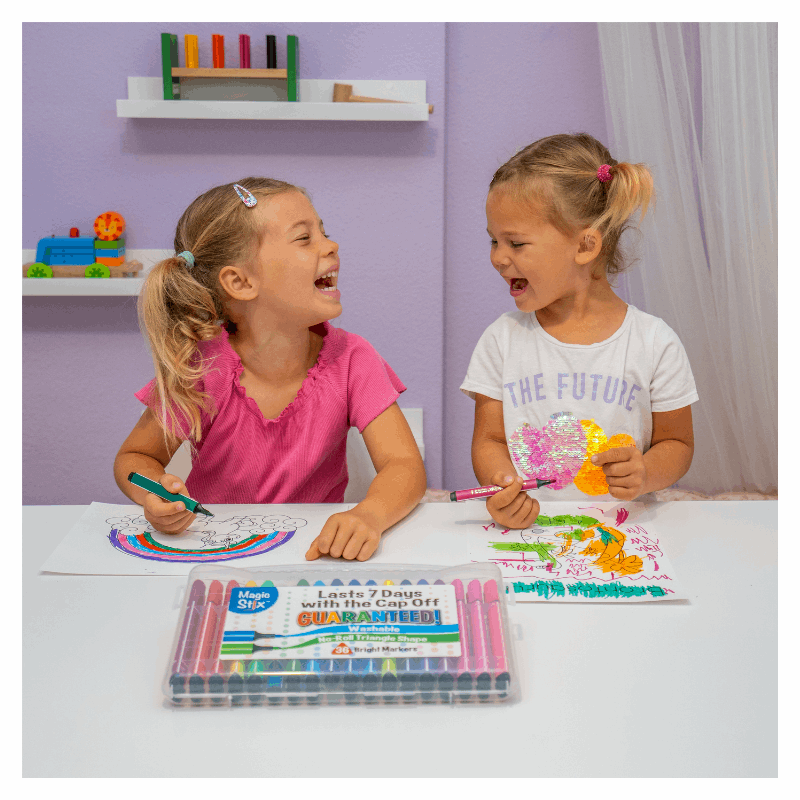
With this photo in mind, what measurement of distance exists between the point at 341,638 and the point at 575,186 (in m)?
0.79

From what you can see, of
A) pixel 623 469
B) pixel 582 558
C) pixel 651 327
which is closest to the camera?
pixel 582 558

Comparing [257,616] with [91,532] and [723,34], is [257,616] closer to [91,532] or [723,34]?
[91,532]

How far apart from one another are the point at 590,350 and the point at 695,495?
0.82 meters

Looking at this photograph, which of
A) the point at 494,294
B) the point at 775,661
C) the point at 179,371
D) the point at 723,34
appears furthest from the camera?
the point at 494,294

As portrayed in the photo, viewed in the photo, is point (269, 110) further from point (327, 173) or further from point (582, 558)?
point (582, 558)

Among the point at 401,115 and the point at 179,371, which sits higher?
the point at 401,115

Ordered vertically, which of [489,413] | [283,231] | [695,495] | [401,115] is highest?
[401,115]

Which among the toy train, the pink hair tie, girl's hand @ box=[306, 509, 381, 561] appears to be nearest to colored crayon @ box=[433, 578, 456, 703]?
girl's hand @ box=[306, 509, 381, 561]

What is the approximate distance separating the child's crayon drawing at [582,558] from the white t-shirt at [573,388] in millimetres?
251

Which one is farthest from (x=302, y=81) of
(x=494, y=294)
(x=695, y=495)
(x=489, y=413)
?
(x=695, y=495)

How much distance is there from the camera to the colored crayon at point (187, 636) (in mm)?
591

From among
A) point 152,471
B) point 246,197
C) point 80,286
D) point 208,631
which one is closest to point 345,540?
point 208,631

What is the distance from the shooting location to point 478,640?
63cm

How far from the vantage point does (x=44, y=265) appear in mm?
1956
